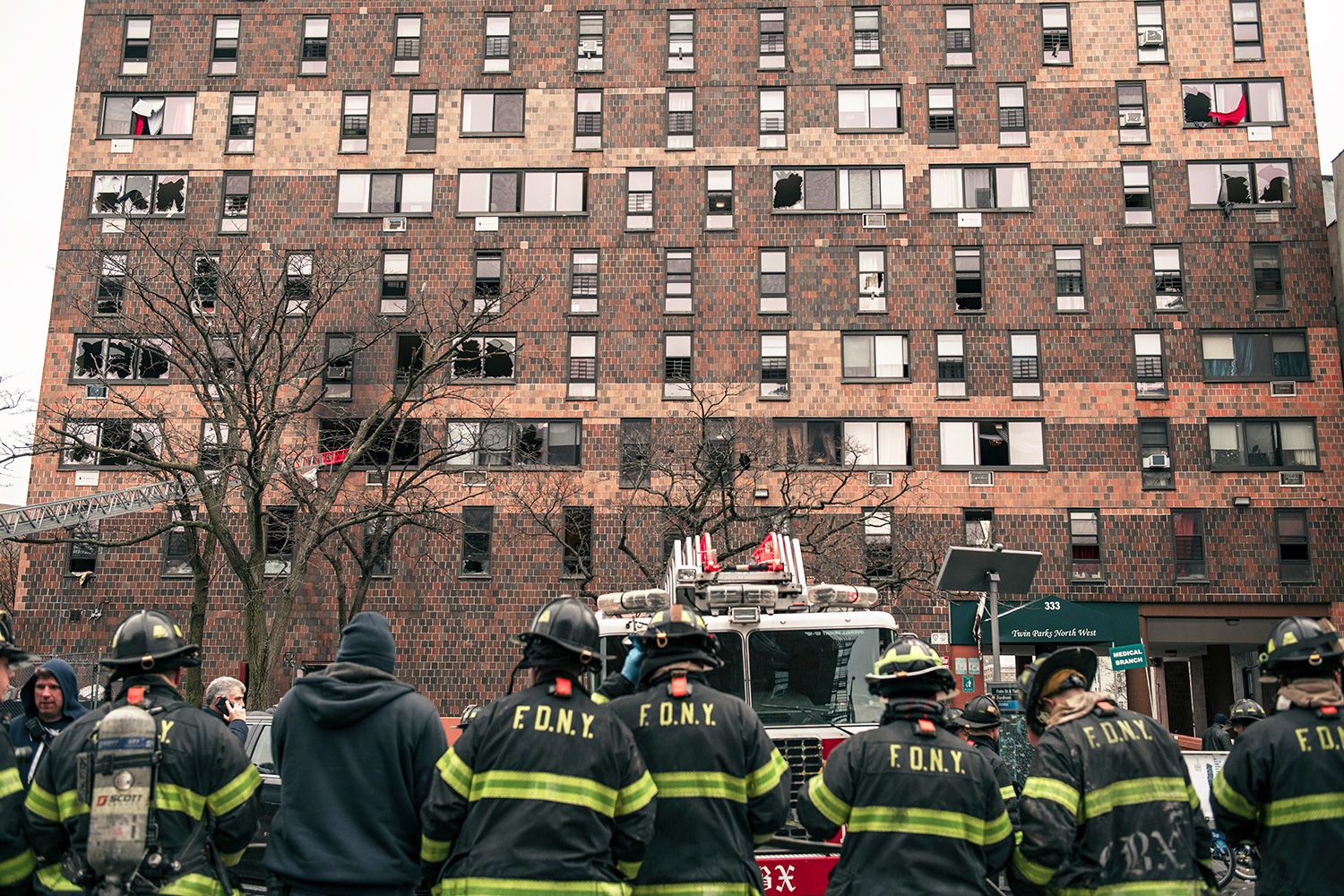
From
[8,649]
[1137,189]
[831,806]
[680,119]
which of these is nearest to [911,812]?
[831,806]

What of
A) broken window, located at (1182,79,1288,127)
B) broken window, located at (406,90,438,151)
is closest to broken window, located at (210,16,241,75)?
broken window, located at (406,90,438,151)

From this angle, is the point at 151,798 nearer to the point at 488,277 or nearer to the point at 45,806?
the point at 45,806

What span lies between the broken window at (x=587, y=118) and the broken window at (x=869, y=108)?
7.56m

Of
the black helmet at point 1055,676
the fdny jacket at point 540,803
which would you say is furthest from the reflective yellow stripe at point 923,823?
the fdny jacket at point 540,803

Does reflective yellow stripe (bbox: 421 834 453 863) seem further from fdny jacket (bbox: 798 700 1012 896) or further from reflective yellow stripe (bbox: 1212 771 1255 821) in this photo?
reflective yellow stripe (bbox: 1212 771 1255 821)

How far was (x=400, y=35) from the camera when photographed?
119ft

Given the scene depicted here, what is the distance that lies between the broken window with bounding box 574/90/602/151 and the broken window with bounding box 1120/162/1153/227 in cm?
1628

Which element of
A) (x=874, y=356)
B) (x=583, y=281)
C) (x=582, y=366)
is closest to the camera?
(x=874, y=356)

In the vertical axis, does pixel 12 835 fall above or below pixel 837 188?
below

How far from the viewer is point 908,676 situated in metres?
5.27

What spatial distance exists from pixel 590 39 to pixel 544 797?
35005 mm

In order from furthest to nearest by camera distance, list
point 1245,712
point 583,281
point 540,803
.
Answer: point 583,281
point 1245,712
point 540,803

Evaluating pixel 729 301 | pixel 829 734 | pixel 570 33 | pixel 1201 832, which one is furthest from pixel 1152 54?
pixel 1201 832

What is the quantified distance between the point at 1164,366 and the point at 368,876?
33068 millimetres
